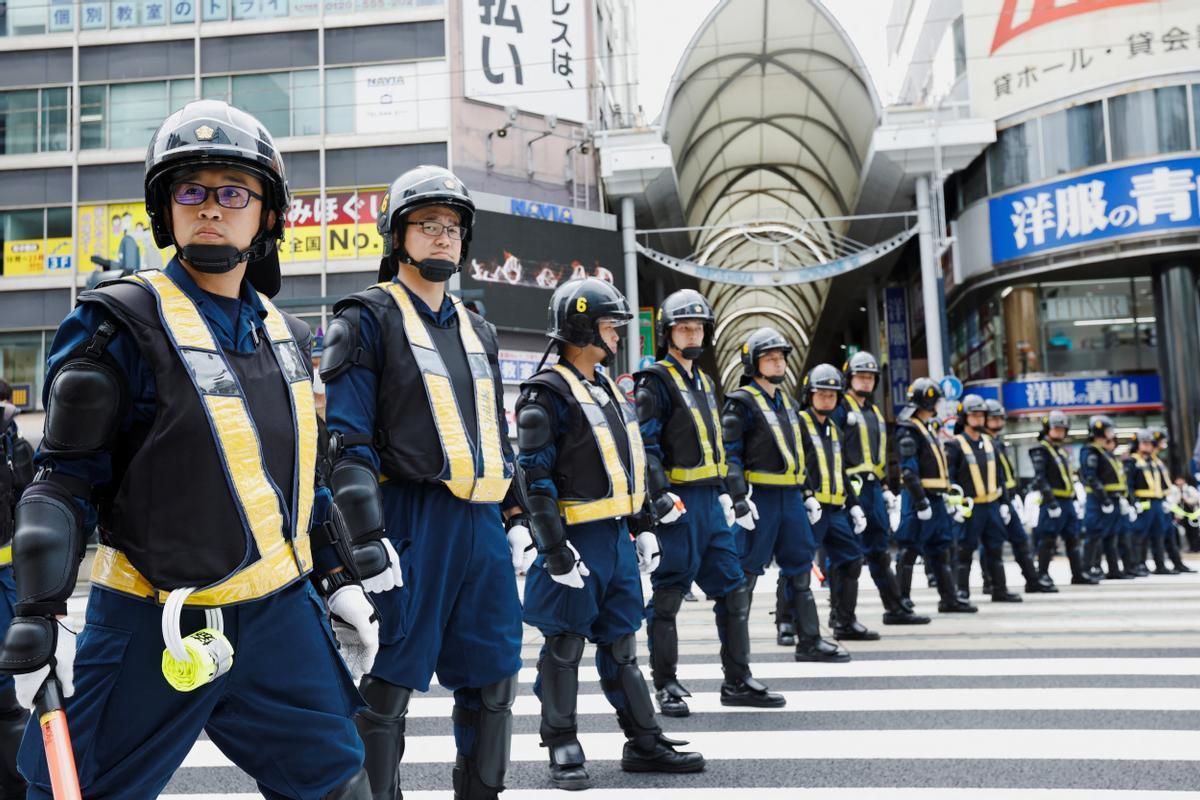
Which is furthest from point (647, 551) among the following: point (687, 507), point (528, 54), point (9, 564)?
point (528, 54)

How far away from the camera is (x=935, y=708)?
5945 millimetres

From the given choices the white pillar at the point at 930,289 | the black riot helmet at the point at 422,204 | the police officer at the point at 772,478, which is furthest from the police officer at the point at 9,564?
the white pillar at the point at 930,289

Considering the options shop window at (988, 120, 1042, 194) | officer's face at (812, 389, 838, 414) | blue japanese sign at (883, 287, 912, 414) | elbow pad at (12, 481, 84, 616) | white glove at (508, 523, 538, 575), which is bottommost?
white glove at (508, 523, 538, 575)

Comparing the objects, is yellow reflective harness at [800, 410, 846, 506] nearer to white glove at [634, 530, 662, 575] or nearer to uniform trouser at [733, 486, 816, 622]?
uniform trouser at [733, 486, 816, 622]

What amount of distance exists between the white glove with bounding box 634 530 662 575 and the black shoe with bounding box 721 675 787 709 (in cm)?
130

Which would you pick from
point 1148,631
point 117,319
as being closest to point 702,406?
point 117,319

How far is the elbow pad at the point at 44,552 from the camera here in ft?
7.17

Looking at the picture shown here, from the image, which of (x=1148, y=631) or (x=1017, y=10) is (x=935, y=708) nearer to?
(x=1148, y=631)

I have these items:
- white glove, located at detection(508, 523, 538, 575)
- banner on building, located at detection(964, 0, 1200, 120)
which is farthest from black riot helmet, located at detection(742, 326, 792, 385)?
banner on building, located at detection(964, 0, 1200, 120)

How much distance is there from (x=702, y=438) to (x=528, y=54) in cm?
2327

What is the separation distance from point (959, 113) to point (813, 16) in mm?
4301

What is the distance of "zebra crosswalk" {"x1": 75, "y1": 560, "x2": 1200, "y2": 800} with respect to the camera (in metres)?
4.52

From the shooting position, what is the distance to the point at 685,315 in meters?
6.23

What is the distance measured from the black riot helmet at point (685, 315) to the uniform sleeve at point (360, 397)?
288 centimetres
